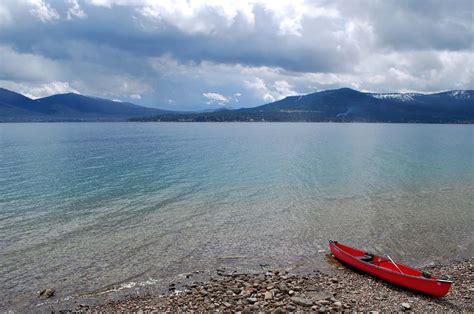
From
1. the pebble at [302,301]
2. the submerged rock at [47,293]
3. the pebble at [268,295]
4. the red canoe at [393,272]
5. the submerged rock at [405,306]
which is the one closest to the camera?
the pebble at [302,301]

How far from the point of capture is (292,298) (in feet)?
64.2

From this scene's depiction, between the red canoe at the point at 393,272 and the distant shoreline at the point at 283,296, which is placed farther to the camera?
the red canoe at the point at 393,272

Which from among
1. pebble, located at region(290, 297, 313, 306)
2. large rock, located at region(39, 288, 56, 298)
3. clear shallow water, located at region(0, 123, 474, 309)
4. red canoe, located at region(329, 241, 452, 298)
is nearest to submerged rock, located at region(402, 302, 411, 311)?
red canoe, located at region(329, 241, 452, 298)

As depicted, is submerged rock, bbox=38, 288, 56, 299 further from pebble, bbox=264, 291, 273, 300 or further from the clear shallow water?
pebble, bbox=264, 291, 273, 300

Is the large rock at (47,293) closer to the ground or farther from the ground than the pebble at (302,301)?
closer to the ground

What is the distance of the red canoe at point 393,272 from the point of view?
67.2 ft

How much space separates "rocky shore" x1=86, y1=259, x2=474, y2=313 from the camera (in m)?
19.0

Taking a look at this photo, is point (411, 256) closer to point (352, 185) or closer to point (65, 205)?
point (352, 185)

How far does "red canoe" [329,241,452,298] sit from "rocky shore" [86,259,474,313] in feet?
1.40

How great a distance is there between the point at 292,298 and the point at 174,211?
20.7m

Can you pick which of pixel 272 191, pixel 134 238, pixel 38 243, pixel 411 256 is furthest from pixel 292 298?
pixel 272 191

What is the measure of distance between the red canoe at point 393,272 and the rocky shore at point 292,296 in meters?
0.43

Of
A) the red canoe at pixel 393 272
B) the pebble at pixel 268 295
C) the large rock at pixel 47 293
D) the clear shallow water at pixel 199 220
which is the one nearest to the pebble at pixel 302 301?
the pebble at pixel 268 295

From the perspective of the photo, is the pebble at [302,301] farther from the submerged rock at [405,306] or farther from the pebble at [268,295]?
the submerged rock at [405,306]
